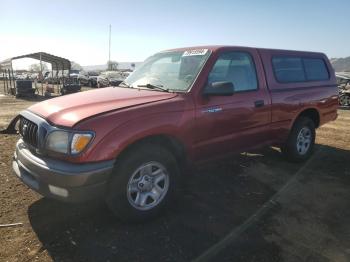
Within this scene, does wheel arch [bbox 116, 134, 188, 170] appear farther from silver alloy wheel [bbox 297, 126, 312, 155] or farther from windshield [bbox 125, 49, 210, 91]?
silver alloy wheel [bbox 297, 126, 312, 155]

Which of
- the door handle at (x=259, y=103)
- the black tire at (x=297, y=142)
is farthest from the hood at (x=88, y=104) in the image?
the black tire at (x=297, y=142)

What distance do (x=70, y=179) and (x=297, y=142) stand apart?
4.22 metres

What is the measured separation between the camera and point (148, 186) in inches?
149

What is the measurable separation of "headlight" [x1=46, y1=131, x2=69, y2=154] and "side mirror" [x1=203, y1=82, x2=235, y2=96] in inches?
67.1

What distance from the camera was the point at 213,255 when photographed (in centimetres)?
324

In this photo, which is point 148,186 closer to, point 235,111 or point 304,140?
point 235,111

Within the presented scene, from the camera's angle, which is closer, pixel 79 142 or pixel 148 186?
pixel 79 142

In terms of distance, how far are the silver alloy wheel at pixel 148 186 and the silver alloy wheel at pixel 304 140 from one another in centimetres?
319

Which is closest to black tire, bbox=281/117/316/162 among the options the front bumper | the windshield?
the windshield

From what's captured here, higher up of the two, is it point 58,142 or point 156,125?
point 156,125

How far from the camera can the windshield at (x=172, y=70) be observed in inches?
169

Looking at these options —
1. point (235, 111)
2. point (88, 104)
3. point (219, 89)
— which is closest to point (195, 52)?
point (219, 89)

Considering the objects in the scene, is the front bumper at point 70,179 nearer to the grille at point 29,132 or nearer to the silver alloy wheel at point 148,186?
the grille at point 29,132

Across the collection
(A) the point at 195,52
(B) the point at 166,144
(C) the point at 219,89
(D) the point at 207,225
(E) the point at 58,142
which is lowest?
(D) the point at 207,225
